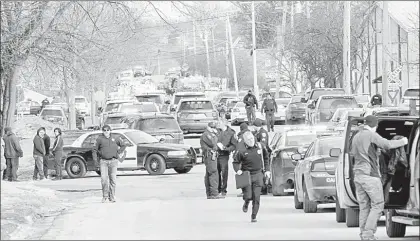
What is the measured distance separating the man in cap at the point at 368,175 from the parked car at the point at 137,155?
17852 millimetres

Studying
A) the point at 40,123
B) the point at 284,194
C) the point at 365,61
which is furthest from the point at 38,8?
the point at 365,61

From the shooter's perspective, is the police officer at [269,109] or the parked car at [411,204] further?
the police officer at [269,109]

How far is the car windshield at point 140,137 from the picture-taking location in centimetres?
3418

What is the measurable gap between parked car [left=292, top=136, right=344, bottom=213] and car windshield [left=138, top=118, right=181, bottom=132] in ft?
54.2

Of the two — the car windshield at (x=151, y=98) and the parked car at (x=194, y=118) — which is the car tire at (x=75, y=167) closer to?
the parked car at (x=194, y=118)

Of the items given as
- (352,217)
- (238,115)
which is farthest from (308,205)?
(238,115)

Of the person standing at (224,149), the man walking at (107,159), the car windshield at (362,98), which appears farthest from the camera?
the car windshield at (362,98)

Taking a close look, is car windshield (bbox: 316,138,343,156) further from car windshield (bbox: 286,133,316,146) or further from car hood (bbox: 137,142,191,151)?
car hood (bbox: 137,142,191,151)

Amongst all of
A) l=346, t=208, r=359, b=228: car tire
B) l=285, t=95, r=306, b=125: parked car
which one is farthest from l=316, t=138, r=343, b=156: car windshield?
l=285, t=95, r=306, b=125: parked car

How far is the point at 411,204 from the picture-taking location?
50.1ft

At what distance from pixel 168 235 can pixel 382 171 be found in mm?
3450

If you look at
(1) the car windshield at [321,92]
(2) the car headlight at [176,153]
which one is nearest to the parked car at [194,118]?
(1) the car windshield at [321,92]

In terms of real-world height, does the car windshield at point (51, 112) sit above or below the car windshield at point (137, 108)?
below

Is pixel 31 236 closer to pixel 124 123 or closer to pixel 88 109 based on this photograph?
pixel 124 123
